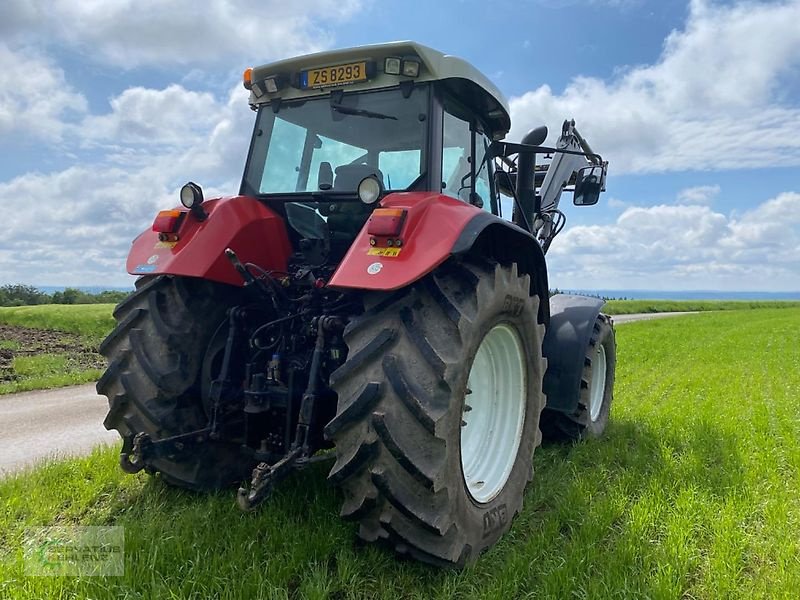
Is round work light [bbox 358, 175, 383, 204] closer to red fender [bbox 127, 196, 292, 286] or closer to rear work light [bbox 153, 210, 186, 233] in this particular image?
red fender [bbox 127, 196, 292, 286]

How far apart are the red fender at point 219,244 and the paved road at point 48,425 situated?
216 centimetres

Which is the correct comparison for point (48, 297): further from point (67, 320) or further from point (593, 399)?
point (593, 399)

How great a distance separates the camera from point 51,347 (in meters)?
11.5

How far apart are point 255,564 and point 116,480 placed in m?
1.58

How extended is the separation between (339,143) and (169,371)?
65.9 inches

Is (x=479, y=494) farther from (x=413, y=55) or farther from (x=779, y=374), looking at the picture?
(x=779, y=374)

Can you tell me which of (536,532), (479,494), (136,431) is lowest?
(536,532)

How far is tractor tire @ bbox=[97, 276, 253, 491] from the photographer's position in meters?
3.21

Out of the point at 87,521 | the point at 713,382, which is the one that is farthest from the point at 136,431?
the point at 713,382

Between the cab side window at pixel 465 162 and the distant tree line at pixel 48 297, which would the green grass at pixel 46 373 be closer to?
the cab side window at pixel 465 162

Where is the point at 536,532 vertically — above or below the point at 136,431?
below

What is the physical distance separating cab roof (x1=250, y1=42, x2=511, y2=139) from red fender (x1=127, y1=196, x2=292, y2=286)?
0.76 meters

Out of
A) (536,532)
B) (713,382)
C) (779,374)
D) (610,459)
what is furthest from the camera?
(779,374)

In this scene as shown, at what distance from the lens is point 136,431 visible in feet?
10.6
